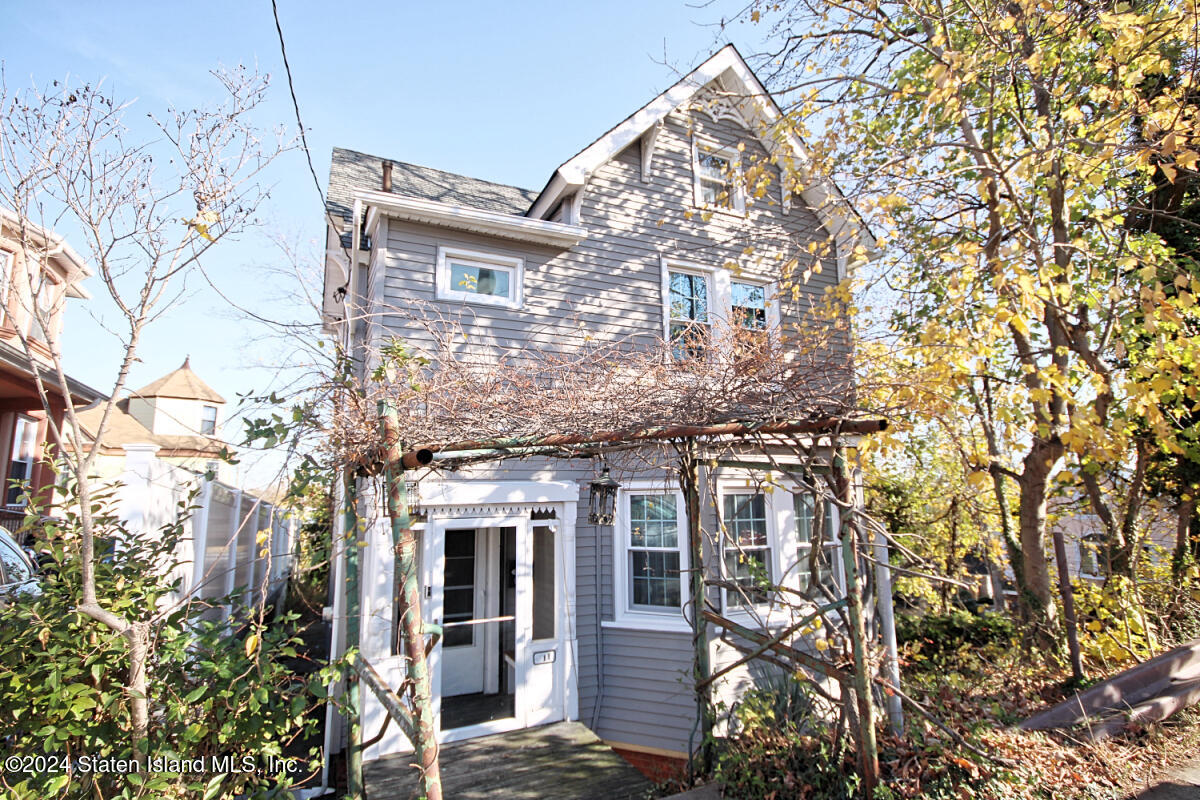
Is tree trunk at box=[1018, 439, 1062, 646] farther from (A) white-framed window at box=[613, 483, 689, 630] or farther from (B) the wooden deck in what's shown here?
(B) the wooden deck

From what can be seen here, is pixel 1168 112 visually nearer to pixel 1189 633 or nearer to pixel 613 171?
pixel 1189 633

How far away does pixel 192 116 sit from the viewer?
396 centimetres

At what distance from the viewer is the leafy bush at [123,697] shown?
310 cm

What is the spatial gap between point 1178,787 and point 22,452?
60.5 ft

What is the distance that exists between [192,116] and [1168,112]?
26.3 feet

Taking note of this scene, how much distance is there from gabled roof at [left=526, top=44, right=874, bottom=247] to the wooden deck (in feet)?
22.7

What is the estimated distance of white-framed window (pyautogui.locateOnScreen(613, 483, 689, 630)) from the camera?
26.3 ft

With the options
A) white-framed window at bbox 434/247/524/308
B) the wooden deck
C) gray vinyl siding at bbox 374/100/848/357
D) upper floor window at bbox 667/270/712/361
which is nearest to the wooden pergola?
the wooden deck

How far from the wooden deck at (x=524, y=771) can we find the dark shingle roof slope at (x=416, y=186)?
294 inches

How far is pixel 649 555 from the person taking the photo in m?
8.22

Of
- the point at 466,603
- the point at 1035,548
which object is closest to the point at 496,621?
the point at 466,603

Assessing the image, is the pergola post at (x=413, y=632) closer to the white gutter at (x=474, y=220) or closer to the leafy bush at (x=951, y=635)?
the white gutter at (x=474, y=220)

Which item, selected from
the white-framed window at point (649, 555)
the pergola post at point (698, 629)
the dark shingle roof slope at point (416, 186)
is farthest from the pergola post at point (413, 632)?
the dark shingle roof slope at point (416, 186)

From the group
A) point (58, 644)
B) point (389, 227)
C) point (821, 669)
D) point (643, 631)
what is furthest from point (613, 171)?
point (58, 644)
